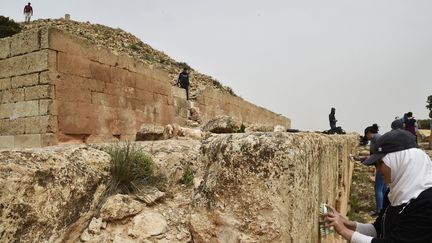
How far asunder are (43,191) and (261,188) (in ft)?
3.74

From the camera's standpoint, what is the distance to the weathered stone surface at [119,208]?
216 cm

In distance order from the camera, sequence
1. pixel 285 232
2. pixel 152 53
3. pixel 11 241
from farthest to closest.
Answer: pixel 152 53, pixel 285 232, pixel 11 241

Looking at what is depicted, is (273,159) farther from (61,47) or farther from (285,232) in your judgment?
(61,47)

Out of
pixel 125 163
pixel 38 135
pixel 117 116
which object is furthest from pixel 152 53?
pixel 125 163

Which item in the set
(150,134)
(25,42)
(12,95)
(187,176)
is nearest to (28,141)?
(12,95)

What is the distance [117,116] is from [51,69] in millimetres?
2366

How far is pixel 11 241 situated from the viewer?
1.64 m

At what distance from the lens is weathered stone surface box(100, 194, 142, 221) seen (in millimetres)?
2160

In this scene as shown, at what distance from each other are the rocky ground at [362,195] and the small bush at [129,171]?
6.52 meters

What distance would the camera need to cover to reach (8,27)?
888 inches

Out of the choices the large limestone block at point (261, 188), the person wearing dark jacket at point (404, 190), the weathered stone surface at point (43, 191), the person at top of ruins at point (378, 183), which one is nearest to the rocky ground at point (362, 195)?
the person at top of ruins at point (378, 183)

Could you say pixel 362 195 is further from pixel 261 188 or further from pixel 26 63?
pixel 26 63

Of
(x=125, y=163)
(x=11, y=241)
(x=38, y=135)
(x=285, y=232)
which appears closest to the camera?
(x=11, y=241)

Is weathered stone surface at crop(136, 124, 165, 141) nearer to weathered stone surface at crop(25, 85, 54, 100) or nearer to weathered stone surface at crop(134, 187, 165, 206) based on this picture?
weathered stone surface at crop(25, 85, 54, 100)
